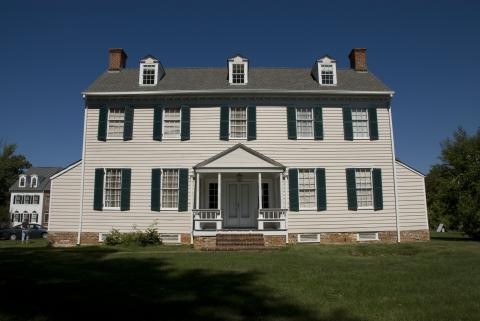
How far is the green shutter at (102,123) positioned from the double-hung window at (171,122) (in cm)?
296

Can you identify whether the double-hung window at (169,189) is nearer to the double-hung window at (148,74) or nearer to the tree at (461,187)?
the double-hung window at (148,74)

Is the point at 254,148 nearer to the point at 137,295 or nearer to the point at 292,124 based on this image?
the point at 292,124

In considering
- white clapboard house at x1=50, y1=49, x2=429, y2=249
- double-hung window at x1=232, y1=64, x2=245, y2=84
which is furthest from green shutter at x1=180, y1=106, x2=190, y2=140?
double-hung window at x1=232, y1=64, x2=245, y2=84

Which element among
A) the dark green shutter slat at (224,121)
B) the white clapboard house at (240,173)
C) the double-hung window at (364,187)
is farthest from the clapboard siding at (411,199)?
the dark green shutter slat at (224,121)

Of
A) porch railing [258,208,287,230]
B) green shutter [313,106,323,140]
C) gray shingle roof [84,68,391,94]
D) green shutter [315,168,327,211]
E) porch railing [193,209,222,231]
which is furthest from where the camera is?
gray shingle roof [84,68,391,94]

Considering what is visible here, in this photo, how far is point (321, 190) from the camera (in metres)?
17.2

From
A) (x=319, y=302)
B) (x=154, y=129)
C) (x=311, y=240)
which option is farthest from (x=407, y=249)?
(x=154, y=129)

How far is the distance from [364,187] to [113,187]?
491 inches

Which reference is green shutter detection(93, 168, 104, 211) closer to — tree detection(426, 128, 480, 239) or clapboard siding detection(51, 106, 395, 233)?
clapboard siding detection(51, 106, 395, 233)

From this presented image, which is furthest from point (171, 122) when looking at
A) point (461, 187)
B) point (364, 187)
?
point (461, 187)

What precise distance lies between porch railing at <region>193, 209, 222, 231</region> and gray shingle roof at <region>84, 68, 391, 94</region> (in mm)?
6248

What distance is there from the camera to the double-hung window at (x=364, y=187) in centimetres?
1739

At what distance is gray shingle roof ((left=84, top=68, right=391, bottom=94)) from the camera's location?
1816cm

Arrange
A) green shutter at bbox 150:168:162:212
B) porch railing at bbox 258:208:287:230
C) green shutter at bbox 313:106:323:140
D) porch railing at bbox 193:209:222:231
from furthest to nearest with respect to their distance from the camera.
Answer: green shutter at bbox 313:106:323:140, green shutter at bbox 150:168:162:212, porch railing at bbox 258:208:287:230, porch railing at bbox 193:209:222:231
